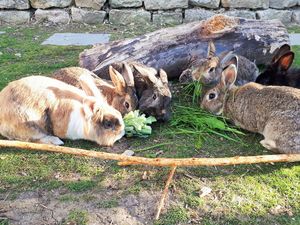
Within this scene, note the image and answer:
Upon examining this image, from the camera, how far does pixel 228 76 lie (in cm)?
378

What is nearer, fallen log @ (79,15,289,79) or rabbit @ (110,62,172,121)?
rabbit @ (110,62,172,121)

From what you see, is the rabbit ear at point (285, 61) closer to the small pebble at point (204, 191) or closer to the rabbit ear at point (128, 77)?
the rabbit ear at point (128, 77)

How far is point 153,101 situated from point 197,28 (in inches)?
56.1

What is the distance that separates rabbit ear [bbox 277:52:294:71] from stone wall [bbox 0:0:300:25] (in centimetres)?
354

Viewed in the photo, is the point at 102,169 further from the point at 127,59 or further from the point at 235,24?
the point at 235,24

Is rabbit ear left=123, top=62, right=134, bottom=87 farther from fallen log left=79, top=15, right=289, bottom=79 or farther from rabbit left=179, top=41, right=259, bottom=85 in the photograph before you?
rabbit left=179, top=41, right=259, bottom=85

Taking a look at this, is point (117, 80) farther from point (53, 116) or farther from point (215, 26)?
point (215, 26)

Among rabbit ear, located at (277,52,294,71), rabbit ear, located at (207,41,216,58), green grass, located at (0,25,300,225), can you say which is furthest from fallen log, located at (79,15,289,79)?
green grass, located at (0,25,300,225)

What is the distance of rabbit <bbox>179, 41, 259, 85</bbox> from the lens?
13.6ft

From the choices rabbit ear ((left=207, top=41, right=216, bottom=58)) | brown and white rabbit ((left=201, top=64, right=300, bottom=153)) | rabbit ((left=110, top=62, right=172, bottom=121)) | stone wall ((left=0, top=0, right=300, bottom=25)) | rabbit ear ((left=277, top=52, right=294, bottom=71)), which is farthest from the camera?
stone wall ((left=0, top=0, right=300, bottom=25))

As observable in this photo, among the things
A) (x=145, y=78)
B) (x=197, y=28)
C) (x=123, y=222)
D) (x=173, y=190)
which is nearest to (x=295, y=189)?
(x=173, y=190)

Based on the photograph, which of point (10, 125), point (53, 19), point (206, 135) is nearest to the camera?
point (10, 125)

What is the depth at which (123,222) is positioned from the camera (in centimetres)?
240

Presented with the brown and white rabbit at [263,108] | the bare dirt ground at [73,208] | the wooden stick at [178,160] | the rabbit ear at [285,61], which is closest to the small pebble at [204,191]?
the wooden stick at [178,160]
